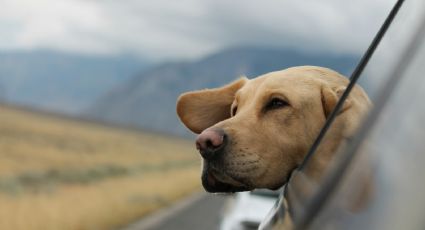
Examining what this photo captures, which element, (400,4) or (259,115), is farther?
(259,115)

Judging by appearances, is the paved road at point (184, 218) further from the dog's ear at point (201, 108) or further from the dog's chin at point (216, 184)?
the dog's chin at point (216, 184)

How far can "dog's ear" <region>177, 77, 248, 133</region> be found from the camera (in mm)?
2391

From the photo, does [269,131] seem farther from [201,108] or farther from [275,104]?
[201,108]

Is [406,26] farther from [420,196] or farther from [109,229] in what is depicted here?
[109,229]

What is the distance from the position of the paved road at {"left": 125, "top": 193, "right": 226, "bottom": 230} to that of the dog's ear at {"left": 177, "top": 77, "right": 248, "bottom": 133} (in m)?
13.2

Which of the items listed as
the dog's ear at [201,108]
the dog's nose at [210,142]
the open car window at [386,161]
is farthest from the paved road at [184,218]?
the open car window at [386,161]

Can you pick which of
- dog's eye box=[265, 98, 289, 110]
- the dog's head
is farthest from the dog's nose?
dog's eye box=[265, 98, 289, 110]

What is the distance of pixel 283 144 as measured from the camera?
2113 mm

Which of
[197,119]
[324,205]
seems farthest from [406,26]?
[197,119]

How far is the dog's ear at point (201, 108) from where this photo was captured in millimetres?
2391

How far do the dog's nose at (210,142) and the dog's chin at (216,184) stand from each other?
62 millimetres

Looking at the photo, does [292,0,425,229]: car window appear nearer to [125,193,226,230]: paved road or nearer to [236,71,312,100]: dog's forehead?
[236,71,312,100]: dog's forehead

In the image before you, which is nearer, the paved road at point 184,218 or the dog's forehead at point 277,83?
the dog's forehead at point 277,83

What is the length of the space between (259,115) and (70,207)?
53.9 ft
